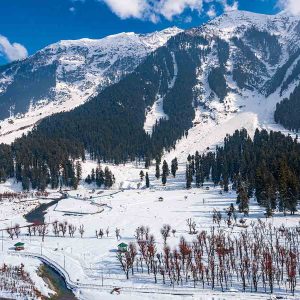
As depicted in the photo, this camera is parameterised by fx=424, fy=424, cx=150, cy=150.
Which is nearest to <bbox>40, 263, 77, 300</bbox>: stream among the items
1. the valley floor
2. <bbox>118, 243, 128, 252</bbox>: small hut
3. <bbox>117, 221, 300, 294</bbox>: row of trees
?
the valley floor

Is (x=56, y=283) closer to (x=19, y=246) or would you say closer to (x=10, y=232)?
(x=19, y=246)

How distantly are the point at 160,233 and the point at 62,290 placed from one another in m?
44.8

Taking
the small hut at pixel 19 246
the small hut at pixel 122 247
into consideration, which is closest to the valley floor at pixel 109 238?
the small hut at pixel 19 246

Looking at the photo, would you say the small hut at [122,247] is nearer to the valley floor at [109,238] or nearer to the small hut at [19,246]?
the valley floor at [109,238]

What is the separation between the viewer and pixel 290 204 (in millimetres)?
144000

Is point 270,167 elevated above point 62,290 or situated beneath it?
elevated above

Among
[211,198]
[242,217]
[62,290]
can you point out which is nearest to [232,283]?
[62,290]

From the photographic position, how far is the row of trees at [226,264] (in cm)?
8787

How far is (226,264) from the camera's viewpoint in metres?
98.1

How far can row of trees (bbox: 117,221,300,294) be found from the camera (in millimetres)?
87869

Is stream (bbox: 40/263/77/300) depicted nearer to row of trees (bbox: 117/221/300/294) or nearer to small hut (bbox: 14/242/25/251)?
row of trees (bbox: 117/221/300/294)

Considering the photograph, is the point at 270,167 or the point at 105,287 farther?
the point at 270,167

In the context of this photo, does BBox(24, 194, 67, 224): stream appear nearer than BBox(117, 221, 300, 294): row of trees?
No

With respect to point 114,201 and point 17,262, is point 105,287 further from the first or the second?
point 114,201
